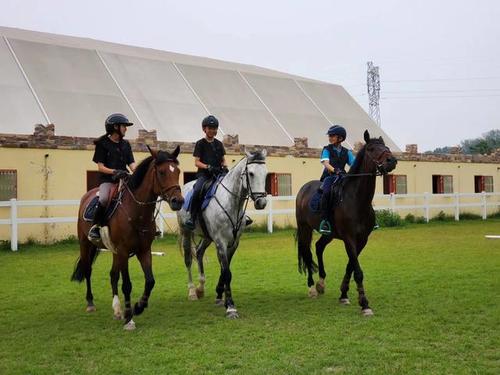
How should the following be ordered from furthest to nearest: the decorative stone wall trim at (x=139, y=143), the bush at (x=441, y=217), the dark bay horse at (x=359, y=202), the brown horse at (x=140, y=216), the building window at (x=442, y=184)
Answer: the building window at (x=442, y=184), the bush at (x=441, y=217), the decorative stone wall trim at (x=139, y=143), the dark bay horse at (x=359, y=202), the brown horse at (x=140, y=216)

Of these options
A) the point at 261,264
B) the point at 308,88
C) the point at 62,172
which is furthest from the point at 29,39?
the point at 261,264

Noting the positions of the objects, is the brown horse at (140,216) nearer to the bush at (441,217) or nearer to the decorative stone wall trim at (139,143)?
the decorative stone wall trim at (139,143)

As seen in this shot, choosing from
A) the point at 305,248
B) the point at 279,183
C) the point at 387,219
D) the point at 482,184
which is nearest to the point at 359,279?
the point at 305,248

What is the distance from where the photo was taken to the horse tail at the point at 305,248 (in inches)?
374

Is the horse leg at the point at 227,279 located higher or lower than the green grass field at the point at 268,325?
higher

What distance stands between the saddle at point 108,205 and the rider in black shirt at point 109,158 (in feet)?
0.17

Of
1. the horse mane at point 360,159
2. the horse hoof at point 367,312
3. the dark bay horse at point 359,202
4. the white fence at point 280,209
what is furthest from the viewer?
the white fence at point 280,209

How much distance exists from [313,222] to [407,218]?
18.0m

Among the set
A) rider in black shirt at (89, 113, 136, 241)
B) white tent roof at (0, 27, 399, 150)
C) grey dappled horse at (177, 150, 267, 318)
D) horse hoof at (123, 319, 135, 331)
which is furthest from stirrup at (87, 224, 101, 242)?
white tent roof at (0, 27, 399, 150)

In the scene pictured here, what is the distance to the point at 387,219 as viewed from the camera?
77.8 feet

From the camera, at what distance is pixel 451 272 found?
1088 cm

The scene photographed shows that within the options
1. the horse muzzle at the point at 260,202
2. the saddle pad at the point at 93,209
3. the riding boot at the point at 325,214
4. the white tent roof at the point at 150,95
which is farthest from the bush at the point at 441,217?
the saddle pad at the point at 93,209

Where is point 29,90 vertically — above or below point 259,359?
above

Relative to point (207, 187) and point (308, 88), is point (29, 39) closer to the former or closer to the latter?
point (308, 88)
